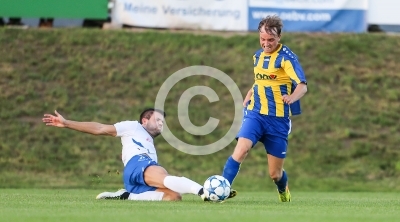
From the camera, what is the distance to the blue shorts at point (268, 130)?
38.0 feet

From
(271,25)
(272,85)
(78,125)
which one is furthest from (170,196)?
(271,25)

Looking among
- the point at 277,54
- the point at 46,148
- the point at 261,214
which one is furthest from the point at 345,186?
the point at 261,214

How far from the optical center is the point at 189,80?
2216cm

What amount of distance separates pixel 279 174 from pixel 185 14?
423 inches

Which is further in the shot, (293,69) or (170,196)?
(170,196)

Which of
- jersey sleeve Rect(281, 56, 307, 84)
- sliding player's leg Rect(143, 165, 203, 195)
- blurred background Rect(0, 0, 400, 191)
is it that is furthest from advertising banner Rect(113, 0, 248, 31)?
sliding player's leg Rect(143, 165, 203, 195)

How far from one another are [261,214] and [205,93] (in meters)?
12.9

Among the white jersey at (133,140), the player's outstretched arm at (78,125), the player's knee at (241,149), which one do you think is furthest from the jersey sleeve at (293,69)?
the player's outstretched arm at (78,125)

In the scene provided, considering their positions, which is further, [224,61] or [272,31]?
[224,61]

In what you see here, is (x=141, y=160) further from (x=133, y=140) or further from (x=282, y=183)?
(x=282, y=183)

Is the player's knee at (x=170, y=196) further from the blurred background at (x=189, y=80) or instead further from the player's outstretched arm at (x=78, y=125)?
the blurred background at (x=189, y=80)

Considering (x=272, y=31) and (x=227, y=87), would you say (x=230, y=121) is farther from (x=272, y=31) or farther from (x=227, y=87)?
(x=272, y=31)

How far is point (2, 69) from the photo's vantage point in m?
21.8

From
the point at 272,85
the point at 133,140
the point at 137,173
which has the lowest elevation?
the point at 137,173
